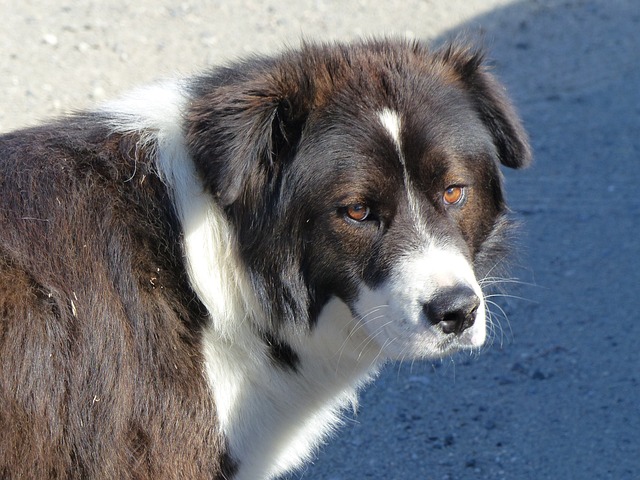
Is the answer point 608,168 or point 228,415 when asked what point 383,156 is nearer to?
point 228,415

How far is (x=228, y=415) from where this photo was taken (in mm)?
3316

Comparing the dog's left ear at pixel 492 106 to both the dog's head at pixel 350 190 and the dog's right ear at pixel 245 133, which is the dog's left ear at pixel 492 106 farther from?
the dog's right ear at pixel 245 133

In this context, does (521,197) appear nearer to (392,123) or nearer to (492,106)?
(492,106)

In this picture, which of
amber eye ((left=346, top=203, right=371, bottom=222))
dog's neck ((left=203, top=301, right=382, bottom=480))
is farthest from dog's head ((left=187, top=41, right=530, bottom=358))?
dog's neck ((left=203, top=301, right=382, bottom=480))

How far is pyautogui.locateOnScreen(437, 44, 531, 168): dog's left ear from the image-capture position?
358 cm

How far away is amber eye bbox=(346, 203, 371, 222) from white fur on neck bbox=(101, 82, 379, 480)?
359 mm

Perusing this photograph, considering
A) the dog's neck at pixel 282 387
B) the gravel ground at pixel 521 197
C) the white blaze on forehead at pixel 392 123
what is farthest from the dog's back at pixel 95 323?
the gravel ground at pixel 521 197

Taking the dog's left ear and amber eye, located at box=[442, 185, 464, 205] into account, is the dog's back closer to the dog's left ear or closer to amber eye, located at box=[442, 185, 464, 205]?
amber eye, located at box=[442, 185, 464, 205]

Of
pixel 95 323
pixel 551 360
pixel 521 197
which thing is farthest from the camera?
pixel 521 197

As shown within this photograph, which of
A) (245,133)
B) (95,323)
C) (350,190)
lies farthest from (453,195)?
(95,323)

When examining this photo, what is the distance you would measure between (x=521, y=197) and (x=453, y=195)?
121 inches

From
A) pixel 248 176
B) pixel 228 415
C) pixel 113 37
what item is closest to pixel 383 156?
pixel 248 176

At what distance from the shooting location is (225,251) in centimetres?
331

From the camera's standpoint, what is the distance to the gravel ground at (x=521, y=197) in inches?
174
